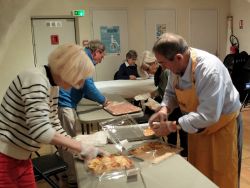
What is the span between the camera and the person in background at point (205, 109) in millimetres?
1458

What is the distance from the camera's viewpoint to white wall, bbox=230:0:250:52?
5.93m

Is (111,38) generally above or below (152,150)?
above

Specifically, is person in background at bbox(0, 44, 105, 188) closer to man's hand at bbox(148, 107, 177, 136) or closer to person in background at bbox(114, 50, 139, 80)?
man's hand at bbox(148, 107, 177, 136)

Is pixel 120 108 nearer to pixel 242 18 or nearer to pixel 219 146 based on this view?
pixel 219 146

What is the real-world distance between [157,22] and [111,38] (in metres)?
1.03

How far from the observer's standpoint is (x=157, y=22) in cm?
588

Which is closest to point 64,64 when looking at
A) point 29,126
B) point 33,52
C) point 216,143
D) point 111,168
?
point 29,126

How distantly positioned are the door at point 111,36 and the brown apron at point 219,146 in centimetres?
400

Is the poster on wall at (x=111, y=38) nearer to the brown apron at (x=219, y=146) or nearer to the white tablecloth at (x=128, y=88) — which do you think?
the white tablecloth at (x=128, y=88)

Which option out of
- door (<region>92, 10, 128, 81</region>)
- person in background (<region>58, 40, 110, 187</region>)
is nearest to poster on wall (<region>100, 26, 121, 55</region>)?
door (<region>92, 10, 128, 81</region>)

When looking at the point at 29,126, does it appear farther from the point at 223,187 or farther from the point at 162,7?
the point at 162,7

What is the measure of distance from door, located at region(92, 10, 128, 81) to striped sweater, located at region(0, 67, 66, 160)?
421 cm

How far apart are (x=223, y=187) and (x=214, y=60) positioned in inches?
28.7

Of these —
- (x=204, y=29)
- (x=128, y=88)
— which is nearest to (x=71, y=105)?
(x=128, y=88)
